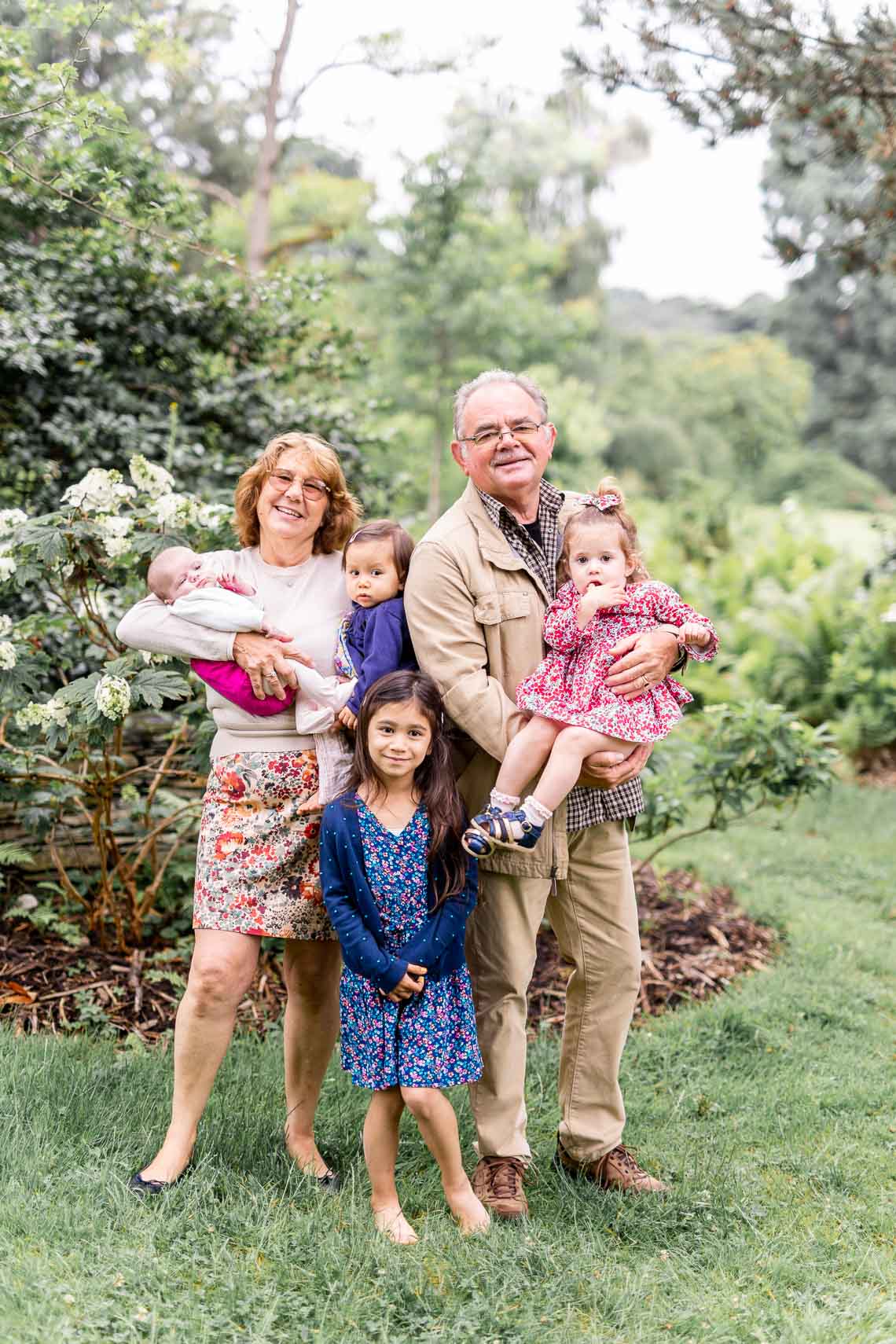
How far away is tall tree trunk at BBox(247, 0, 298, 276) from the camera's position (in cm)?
841

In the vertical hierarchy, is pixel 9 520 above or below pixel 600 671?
above

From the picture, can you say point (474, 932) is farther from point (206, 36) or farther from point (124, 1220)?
point (206, 36)

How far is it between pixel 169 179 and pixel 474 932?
186 inches

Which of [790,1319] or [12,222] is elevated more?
[12,222]

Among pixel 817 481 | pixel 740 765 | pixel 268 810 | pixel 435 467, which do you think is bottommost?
pixel 740 765

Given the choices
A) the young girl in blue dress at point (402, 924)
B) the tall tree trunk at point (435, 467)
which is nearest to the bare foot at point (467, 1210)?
the young girl in blue dress at point (402, 924)

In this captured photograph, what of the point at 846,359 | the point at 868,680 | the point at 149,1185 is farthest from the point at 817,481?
the point at 149,1185

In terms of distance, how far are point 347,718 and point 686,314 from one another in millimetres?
49044

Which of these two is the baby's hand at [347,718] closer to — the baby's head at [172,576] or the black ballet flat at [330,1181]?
the baby's head at [172,576]

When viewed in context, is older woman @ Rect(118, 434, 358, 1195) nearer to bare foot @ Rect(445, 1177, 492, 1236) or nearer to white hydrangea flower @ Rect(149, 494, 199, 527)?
bare foot @ Rect(445, 1177, 492, 1236)

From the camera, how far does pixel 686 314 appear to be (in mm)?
48438

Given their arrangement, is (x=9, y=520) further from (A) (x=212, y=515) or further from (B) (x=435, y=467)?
(B) (x=435, y=467)

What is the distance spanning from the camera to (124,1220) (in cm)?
270

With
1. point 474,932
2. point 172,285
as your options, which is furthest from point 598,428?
point 474,932
